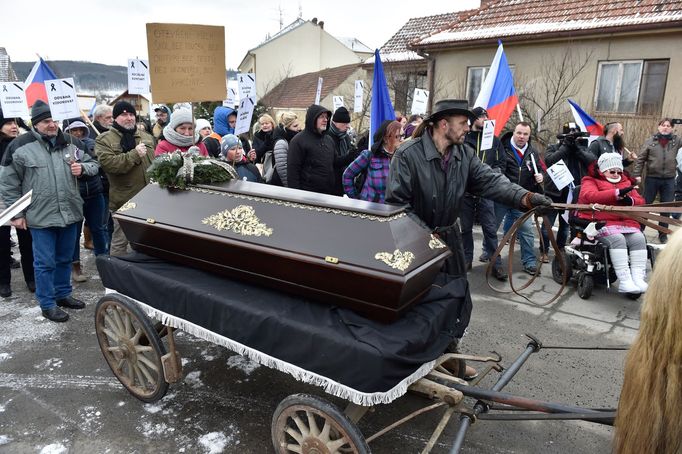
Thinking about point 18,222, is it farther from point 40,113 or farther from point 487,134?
point 487,134

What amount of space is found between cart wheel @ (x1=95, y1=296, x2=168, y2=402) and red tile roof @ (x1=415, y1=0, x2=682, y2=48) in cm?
1212

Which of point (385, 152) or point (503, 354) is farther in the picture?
point (385, 152)

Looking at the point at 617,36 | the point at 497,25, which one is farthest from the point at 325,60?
the point at 617,36

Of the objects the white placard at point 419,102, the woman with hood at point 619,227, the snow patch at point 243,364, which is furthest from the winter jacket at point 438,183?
the white placard at point 419,102

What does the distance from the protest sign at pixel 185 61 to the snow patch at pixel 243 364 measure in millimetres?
2163

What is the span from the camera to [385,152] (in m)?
4.59

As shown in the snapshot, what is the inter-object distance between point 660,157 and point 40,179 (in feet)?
27.9

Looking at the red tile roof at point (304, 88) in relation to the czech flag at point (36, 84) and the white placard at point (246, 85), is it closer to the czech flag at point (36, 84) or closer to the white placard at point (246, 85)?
the white placard at point (246, 85)

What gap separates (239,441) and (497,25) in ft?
45.6

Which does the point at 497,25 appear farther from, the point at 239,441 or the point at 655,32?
the point at 239,441

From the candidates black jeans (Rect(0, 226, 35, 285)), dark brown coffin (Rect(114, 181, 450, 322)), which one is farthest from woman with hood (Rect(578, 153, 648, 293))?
black jeans (Rect(0, 226, 35, 285))

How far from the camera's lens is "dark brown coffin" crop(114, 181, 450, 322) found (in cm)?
233

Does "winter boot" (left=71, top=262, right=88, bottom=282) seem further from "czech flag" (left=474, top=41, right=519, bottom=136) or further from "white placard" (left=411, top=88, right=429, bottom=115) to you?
"white placard" (left=411, top=88, right=429, bottom=115)

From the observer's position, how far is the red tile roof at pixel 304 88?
26.1 metres
